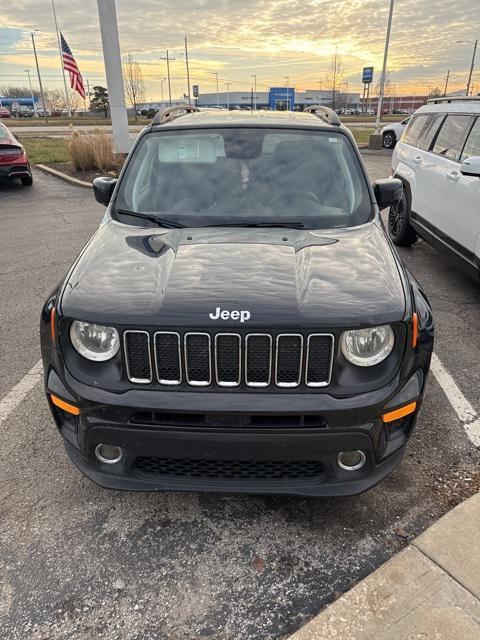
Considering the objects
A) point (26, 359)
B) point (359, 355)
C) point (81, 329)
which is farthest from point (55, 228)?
point (359, 355)

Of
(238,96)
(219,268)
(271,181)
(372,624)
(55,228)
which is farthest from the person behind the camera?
(238,96)

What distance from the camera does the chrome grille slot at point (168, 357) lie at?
2.24 m

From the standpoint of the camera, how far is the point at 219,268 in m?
2.54

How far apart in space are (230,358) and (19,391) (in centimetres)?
230

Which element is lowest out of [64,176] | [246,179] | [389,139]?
[389,139]

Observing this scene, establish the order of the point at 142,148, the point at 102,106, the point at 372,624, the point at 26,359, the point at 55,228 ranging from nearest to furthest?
the point at 372,624 < the point at 142,148 < the point at 26,359 < the point at 55,228 < the point at 102,106

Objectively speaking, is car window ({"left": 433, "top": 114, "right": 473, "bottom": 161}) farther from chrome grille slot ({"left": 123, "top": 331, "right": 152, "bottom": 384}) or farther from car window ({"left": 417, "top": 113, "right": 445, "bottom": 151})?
chrome grille slot ({"left": 123, "top": 331, "right": 152, "bottom": 384})

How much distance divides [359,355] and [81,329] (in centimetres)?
127

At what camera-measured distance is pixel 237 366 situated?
225 centimetres

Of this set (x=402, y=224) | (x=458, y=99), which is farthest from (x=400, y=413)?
(x=402, y=224)

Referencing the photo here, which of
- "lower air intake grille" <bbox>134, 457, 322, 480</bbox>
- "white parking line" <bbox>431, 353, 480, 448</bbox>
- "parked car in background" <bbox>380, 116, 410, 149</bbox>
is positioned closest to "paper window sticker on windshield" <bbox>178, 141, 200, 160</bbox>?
"lower air intake grille" <bbox>134, 457, 322, 480</bbox>

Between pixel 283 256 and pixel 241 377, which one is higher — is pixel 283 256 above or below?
above

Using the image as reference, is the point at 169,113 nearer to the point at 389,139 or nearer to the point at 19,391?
the point at 19,391

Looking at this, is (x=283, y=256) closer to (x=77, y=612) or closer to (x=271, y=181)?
(x=271, y=181)
